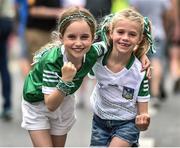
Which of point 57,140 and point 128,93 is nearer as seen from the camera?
point 128,93

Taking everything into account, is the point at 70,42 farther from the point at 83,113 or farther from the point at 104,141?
the point at 83,113

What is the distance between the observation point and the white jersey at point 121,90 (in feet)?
18.8

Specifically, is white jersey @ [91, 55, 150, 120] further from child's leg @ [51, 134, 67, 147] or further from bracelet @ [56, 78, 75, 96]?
bracelet @ [56, 78, 75, 96]

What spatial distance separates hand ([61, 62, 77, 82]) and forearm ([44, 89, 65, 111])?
0.35 feet

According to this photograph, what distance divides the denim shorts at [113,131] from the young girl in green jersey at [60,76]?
0.72 feet

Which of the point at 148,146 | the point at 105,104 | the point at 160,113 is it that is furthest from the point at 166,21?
the point at 105,104

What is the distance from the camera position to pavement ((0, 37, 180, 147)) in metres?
8.43

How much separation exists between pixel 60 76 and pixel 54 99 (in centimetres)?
21

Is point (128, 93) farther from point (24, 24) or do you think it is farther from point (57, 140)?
point (24, 24)

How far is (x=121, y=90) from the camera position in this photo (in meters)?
5.75

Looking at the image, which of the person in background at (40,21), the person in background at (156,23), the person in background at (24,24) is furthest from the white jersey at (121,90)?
the person in background at (156,23)

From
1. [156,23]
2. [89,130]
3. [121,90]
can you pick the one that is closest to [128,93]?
[121,90]

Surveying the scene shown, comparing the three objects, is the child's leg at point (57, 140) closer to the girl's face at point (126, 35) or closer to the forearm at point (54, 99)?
the forearm at point (54, 99)

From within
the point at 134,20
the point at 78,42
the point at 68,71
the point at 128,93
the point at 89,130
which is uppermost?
the point at 134,20
